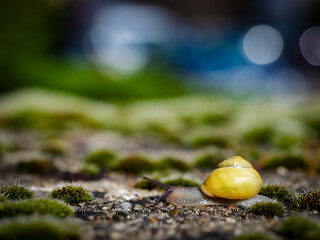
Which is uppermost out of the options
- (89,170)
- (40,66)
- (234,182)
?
(40,66)

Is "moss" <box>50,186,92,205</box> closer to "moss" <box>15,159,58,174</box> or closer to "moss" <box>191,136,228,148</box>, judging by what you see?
"moss" <box>15,159,58,174</box>

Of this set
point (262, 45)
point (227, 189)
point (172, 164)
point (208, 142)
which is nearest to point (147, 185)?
point (172, 164)

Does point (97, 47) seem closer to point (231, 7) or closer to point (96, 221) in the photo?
point (96, 221)

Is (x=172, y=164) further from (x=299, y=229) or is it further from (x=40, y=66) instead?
(x=40, y=66)

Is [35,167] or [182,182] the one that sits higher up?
[35,167]

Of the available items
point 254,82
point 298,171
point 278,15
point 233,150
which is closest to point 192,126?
point 233,150

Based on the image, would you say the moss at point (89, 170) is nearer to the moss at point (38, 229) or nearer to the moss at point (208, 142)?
the moss at point (38, 229)
